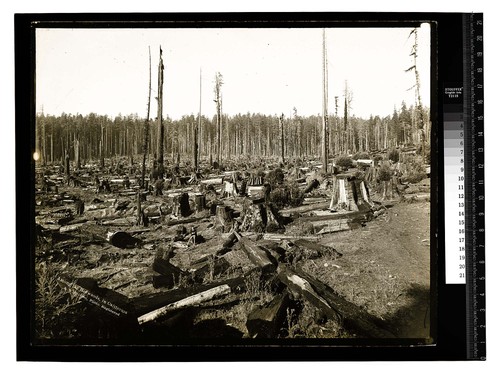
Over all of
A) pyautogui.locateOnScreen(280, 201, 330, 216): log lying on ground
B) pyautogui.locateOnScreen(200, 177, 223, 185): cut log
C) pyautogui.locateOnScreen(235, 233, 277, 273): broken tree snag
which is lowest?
pyautogui.locateOnScreen(235, 233, 277, 273): broken tree snag

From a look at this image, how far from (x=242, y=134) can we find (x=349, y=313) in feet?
→ 3.60

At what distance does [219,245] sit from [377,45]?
4.50ft

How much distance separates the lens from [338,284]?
2.50 m

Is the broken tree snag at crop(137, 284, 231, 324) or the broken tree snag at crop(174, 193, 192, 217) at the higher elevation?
the broken tree snag at crop(174, 193, 192, 217)

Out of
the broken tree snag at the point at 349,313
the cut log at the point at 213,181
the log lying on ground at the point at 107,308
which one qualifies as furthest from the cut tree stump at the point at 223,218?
the log lying on ground at the point at 107,308

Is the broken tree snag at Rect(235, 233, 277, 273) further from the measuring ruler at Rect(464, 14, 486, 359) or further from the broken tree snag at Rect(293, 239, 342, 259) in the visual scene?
the measuring ruler at Rect(464, 14, 486, 359)

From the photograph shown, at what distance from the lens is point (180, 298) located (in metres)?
2.48

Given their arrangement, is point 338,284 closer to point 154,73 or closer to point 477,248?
point 477,248

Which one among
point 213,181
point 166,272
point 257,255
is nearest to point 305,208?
point 257,255

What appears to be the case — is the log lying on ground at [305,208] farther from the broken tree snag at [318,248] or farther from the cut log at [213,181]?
the cut log at [213,181]

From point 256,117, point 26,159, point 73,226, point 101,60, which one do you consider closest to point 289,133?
point 256,117

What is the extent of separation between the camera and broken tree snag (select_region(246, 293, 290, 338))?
248cm

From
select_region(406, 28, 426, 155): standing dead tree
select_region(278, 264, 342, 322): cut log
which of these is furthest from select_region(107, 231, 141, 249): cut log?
select_region(406, 28, 426, 155): standing dead tree

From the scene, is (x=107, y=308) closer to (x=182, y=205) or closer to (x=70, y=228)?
(x=70, y=228)
